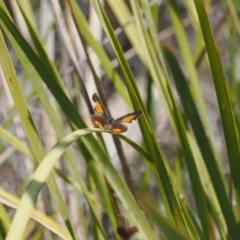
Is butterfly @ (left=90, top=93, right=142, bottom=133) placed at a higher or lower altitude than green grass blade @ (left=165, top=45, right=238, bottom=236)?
higher

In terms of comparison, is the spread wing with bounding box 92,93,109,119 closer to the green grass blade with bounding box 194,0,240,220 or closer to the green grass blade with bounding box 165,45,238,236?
the green grass blade with bounding box 165,45,238,236

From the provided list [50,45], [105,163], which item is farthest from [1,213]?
[50,45]

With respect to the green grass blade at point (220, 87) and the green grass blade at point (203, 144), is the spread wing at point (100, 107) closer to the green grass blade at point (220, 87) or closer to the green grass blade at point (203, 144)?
the green grass blade at point (203, 144)

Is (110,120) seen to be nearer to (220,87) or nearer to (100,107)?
(100,107)

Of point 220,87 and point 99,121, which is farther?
point 99,121

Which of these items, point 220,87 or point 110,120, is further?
point 110,120

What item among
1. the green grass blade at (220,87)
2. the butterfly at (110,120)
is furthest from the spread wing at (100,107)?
the green grass blade at (220,87)

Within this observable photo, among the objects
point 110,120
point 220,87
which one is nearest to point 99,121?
point 110,120

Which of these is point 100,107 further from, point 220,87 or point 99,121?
point 220,87

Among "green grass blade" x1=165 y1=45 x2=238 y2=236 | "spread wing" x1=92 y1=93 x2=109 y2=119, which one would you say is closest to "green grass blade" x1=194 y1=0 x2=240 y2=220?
"green grass blade" x1=165 y1=45 x2=238 y2=236

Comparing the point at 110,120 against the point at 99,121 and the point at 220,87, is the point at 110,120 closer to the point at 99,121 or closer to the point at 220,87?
the point at 99,121

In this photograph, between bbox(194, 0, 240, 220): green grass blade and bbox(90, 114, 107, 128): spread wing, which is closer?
bbox(194, 0, 240, 220): green grass blade
